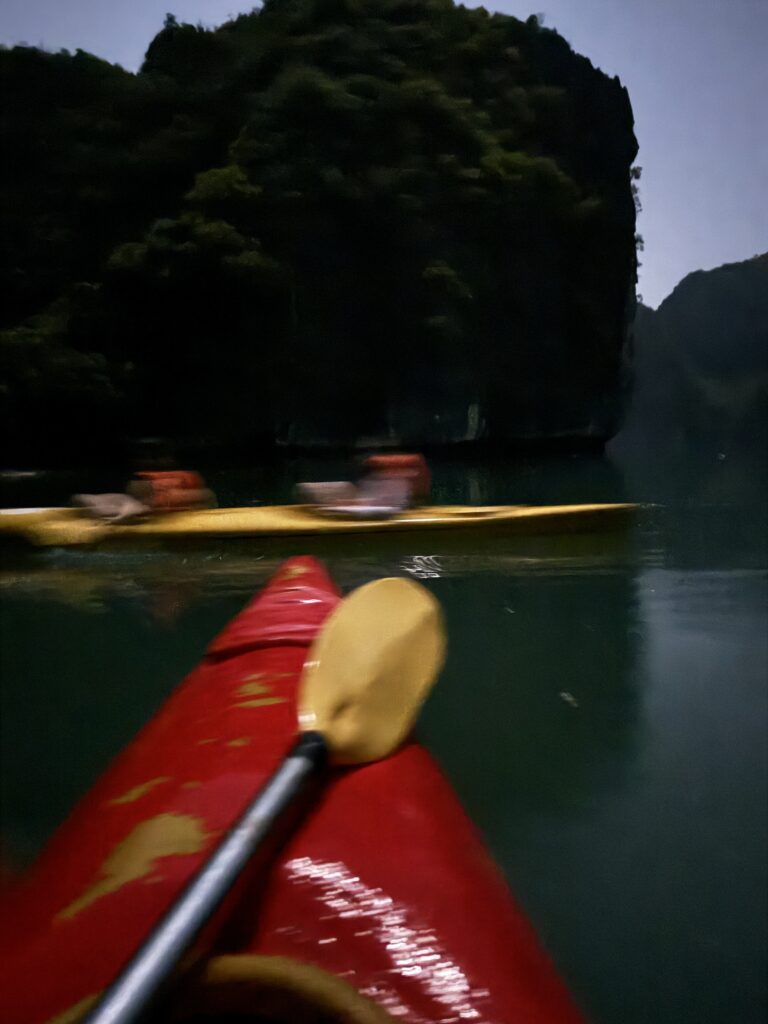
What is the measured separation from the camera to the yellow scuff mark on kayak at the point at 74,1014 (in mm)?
379

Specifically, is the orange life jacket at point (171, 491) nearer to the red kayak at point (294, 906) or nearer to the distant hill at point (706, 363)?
the red kayak at point (294, 906)

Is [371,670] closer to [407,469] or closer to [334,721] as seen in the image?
[334,721]

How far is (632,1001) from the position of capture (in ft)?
2.56

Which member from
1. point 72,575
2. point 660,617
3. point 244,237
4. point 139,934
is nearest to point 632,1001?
point 139,934

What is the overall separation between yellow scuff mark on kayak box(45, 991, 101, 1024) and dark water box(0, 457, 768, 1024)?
548mm

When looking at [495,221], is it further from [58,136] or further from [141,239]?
[58,136]

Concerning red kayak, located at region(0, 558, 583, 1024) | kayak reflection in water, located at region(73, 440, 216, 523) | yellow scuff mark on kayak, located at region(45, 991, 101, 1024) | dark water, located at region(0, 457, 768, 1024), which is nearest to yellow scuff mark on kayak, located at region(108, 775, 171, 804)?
red kayak, located at region(0, 558, 583, 1024)

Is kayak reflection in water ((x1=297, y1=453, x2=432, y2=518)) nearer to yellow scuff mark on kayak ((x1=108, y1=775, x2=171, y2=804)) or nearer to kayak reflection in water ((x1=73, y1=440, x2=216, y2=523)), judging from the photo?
kayak reflection in water ((x1=73, y1=440, x2=216, y2=523))

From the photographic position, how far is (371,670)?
2.56 ft

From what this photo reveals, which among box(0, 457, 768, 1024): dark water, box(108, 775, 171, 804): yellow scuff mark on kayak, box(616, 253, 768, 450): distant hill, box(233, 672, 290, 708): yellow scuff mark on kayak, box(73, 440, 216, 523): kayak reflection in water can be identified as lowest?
box(0, 457, 768, 1024): dark water

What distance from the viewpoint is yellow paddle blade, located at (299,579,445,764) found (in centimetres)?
68

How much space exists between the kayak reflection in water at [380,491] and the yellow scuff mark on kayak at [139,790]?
2.00 meters

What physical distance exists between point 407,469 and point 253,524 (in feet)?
1.97

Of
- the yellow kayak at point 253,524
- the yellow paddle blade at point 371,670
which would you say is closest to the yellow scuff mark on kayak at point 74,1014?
the yellow paddle blade at point 371,670
